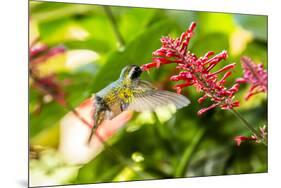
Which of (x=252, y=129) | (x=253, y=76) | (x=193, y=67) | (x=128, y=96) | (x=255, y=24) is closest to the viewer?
(x=193, y=67)

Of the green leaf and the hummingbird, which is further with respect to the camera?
the green leaf

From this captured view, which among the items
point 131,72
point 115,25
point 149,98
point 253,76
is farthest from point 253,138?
point 115,25

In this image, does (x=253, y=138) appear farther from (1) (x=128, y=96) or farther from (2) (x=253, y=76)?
(1) (x=128, y=96)

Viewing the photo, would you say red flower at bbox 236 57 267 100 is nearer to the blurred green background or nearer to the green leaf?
the blurred green background

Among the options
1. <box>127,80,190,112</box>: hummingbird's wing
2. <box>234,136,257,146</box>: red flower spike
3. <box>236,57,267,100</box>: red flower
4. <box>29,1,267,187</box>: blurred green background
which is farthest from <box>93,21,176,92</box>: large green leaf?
<box>234,136,257,146</box>: red flower spike
